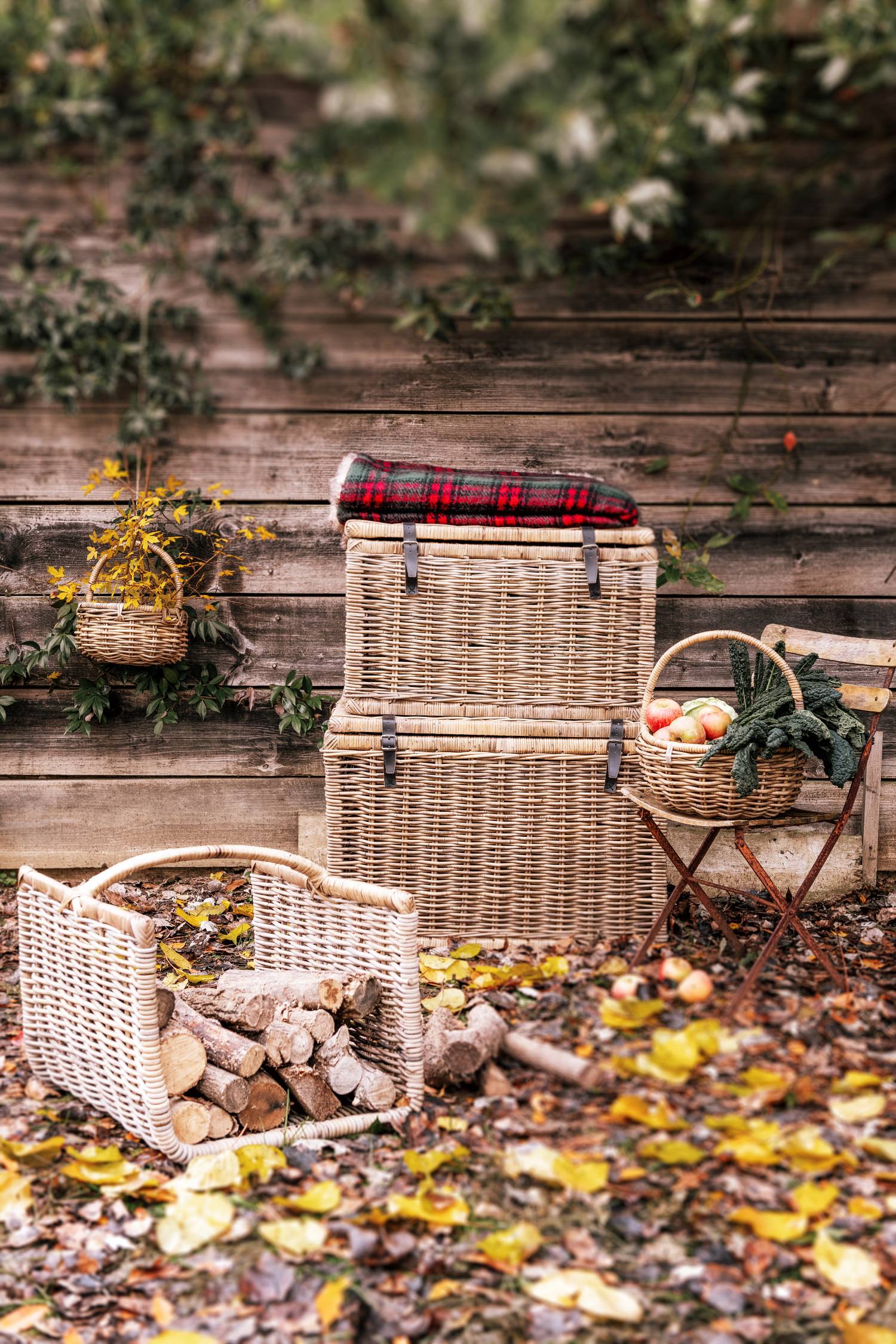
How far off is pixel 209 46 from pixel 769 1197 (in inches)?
59.3

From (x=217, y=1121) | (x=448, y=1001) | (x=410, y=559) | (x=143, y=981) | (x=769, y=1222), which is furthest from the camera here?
(x=410, y=559)

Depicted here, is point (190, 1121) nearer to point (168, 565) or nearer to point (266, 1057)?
point (266, 1057)

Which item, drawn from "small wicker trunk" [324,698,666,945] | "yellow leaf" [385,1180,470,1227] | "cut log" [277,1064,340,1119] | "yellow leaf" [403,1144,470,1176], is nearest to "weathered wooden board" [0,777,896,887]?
"small wicker trunk" [324,698,666,945]

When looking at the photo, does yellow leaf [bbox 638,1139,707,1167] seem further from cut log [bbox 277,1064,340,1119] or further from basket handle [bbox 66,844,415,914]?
cut log [bbox 277,1064,340,1119]

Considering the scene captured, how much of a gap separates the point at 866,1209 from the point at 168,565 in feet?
8.34

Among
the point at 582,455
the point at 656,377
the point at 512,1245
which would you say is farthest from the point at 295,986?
the point at 656,377

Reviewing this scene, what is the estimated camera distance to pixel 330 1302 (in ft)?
4.80

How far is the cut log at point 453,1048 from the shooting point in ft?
5.93

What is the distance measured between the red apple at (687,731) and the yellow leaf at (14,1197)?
4.92ft

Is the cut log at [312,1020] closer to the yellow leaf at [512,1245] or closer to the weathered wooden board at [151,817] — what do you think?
the yellow leaf at [512,1245]

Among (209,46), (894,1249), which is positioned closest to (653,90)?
(209,46)

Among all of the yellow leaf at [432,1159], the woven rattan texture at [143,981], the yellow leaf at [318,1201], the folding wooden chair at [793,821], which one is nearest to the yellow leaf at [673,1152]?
the folding wooden chair at [793,821]

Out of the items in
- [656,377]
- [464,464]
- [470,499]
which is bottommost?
[470,499]

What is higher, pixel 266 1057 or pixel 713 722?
pixel 713 722
